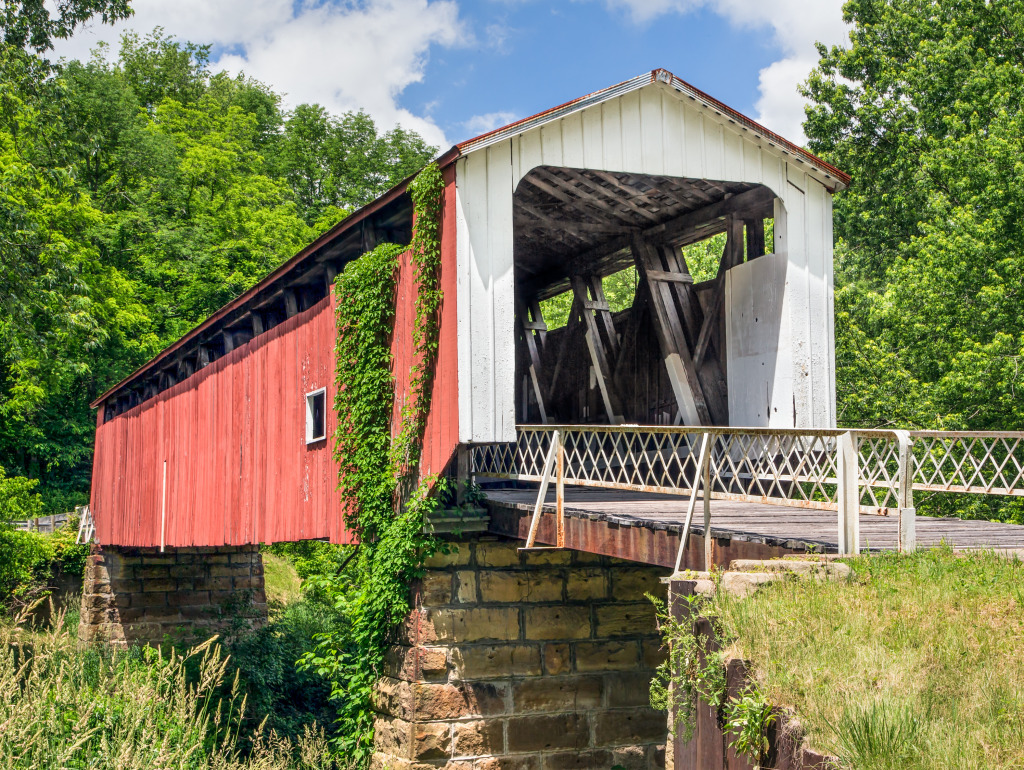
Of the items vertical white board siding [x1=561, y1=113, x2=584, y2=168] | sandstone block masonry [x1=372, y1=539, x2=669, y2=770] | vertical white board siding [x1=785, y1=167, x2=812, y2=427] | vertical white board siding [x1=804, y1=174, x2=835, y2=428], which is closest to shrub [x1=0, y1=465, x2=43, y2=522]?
sandstone block masonry [x1=372, y1=539, x2=669, y2=770]

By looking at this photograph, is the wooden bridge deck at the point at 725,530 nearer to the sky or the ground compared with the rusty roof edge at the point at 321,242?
nearer to the ground

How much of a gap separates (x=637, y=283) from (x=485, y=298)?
4775 mm

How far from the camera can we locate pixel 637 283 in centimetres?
1459

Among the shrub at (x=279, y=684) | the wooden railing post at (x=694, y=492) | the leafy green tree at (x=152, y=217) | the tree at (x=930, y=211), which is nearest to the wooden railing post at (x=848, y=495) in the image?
the wooden railing post at (x=694, y=492)

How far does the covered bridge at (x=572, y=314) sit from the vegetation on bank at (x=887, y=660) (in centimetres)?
535

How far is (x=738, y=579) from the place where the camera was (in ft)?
17.5

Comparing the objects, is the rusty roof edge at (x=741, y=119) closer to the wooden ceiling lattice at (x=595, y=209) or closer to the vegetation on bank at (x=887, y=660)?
the wooden ceiling lattice at (x=595, y=209)

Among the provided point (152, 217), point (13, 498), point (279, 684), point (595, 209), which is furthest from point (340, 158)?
point (595, 209)

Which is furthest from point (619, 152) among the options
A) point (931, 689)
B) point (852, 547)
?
point (931, 689)

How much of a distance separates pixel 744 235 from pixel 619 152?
243 cm

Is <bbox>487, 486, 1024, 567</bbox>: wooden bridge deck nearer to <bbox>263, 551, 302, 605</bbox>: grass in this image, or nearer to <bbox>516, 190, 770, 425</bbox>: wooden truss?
<bbox>516, 190, 770, 425</bbox>: wooden truss

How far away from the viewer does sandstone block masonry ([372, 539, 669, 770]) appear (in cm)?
1062

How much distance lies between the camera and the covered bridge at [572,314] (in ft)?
34.0

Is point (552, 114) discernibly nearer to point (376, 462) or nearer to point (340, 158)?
point (376, 462)
